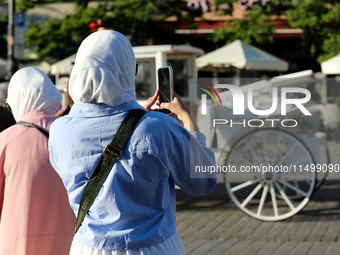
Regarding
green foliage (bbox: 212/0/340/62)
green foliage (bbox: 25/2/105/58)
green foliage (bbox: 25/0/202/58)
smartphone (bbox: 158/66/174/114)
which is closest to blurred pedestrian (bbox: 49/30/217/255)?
smartphone (bbox: 158/66/174/114)

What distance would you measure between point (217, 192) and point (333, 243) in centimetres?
261

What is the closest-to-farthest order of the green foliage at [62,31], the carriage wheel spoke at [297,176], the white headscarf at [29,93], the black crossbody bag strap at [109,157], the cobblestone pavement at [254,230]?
the black crossbody bag strap at [109,157] → the white headscarf at [29,93] → the cobblestone pavement at [254,230] → the carriage wheel spoke at [297,176] → the green foliage at [62,31]

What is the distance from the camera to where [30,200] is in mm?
2443

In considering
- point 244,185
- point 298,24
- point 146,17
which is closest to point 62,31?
point 146,17

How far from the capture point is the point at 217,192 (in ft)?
23.1

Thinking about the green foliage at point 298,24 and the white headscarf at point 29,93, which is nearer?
the white headscarf at point 29,93

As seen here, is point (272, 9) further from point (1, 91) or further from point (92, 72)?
point (92, 72)

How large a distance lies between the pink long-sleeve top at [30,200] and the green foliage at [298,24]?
13724 millimetres

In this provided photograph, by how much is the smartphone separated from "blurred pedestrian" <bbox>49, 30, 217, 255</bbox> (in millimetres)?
238

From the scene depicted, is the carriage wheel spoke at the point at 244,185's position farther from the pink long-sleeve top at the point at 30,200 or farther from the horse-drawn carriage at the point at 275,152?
the pink long-sleeve top at the point at 30,200

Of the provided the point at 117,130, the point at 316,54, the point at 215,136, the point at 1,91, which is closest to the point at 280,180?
the point at 215,136

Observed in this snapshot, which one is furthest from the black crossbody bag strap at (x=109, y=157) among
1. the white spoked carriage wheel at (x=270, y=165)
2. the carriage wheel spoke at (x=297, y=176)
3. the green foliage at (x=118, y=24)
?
the green foliage at (x=118, y=24)

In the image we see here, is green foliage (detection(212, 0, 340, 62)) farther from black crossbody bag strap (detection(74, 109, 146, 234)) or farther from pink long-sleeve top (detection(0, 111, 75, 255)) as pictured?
black crossbody bag strap (detection(74, 109, 146, 234))

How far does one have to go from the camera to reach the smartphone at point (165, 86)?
6.36 ft
